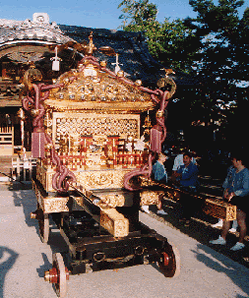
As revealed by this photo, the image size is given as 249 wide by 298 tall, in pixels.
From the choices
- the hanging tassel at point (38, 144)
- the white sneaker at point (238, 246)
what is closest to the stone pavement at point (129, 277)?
the white sneaker at point (238, 246)

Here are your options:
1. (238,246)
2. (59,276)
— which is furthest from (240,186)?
(59,276)

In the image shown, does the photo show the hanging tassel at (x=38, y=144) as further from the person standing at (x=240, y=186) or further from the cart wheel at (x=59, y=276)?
the person standing at (x=240, y=186)

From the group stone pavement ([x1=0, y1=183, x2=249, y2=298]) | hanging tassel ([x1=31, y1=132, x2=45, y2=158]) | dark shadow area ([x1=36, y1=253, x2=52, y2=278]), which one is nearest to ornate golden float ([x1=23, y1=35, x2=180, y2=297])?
hanging tassel ([x1=31, y1=132, x2=45, y2=158])

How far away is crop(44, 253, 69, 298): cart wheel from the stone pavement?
0.22m

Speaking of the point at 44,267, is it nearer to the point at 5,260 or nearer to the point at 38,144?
the point at 5,260

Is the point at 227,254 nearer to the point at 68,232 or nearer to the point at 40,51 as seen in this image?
the point at 68,232

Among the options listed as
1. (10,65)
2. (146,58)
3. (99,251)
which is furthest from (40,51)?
(99,251)

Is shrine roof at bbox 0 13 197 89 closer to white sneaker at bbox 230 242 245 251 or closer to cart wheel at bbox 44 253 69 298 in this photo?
cart wheel at bbox 44 253 69 298

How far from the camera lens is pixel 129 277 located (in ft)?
13.6

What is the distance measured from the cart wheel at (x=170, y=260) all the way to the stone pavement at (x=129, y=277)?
0.16 metres

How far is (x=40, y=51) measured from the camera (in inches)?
420

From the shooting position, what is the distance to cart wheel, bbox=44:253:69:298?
3490 mm

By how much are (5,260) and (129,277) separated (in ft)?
6.93

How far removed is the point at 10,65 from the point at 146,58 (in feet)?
23.9
